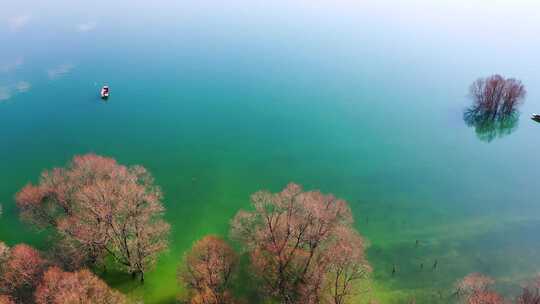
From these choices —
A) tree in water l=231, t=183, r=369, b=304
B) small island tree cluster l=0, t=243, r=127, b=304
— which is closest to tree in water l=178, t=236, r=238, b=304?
tree in water l=231, t=183, r=369, b=304

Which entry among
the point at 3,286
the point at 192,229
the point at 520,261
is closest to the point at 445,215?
the point at 520,261

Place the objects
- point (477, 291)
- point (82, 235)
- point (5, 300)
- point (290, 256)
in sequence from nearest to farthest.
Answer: point (5, 300), point (477, 291), point (290, 256), point (82, 235)

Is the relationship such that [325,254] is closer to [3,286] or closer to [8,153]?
[3,286]

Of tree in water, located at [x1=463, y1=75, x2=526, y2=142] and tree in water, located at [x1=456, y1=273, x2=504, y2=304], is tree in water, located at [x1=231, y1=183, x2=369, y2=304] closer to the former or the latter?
tree in water, located at [x1=456, y1=273, x2=504, y2=304]

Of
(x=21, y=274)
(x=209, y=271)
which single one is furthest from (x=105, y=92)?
(x=209, y=271)

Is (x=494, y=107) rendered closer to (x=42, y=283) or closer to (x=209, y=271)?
(x=209, y=271)
